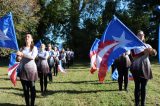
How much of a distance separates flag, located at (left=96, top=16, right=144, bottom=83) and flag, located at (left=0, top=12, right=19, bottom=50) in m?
2.73

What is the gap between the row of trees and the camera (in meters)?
51.2

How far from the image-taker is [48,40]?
2249 inches

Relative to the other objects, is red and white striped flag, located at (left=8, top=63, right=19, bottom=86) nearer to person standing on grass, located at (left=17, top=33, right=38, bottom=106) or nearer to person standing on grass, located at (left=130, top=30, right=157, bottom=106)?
person standing on grass, located at (left=17, top=33, right=38, bottom=106)

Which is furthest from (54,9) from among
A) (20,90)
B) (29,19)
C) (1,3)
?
(20,90)

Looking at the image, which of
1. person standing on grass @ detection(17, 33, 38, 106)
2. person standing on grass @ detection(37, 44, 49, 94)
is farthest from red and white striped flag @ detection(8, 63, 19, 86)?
person standing on grass @ detection(17, 33, 38, 106)

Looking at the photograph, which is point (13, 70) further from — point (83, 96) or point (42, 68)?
point (83, 96)

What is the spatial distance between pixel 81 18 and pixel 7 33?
44.4m

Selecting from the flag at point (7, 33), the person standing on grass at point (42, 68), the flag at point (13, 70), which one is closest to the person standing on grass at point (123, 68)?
the person standing on grass at point (42, 68)

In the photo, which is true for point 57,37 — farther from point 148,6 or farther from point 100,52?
point 100,52

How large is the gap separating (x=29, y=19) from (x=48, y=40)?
35.8ft

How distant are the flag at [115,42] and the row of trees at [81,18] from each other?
3377 centimetres

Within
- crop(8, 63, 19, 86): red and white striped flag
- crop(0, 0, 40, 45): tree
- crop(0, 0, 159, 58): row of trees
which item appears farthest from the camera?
crop(0, 0, 159, 58): row of trees

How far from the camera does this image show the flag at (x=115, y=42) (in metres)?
11.4

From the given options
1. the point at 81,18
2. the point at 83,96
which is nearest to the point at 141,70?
the point at 83,96
